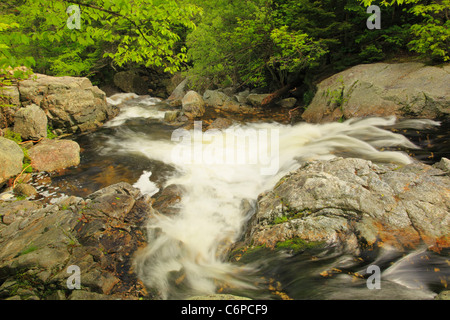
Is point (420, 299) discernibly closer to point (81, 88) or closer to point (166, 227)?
point (166, 227)

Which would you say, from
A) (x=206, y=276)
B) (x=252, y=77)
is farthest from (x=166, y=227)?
(x=252, y=77)

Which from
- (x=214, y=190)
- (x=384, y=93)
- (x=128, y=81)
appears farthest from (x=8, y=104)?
(x=384, y=93)

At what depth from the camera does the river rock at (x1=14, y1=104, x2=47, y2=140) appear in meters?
8.48

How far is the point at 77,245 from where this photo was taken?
412cm

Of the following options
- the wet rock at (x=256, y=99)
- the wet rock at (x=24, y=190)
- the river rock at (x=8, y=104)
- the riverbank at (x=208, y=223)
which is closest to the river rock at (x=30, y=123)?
the river rock at (x=8, y=104)

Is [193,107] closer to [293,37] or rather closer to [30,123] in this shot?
[293,37]

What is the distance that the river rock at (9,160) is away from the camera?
6369 mm

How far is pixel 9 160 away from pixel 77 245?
168 inches

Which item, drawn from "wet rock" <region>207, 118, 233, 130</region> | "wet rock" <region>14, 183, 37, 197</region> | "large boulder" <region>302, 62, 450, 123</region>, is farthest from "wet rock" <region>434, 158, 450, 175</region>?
"wet rock" <region>14, 183, 37, 197</region>

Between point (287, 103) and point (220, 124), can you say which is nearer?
point (220, 124)

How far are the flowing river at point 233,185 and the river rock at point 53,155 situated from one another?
0.38 meters

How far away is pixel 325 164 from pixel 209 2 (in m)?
12.9

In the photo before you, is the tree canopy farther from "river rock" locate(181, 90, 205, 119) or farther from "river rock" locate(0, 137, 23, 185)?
"river rock" locate(0, 137, 23, 185)
